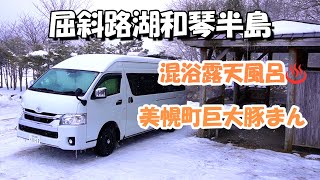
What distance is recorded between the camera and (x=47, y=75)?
7312 mm

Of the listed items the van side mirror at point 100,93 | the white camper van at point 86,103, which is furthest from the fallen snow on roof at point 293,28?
the van side mirror at point 100,93

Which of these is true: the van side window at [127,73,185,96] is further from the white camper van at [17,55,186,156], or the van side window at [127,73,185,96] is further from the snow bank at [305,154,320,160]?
the snow bank at [305,154,320,160]

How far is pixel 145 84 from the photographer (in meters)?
8.66

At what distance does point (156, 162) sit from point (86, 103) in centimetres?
198

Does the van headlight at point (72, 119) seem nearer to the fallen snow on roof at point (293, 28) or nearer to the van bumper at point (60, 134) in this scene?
the van bumper at point (60, 134)

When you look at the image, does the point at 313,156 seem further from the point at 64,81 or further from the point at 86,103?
the point at 64,81

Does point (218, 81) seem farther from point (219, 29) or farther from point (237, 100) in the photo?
point (237, 100)

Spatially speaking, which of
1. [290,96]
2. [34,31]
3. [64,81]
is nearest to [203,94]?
[290,96]

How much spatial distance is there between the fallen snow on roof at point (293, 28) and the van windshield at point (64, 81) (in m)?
4.63

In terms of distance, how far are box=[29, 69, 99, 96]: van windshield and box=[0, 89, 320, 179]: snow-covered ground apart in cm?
147

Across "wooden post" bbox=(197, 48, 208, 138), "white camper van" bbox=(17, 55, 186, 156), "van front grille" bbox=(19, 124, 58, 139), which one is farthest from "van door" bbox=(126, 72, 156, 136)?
"van front grille" bbox=(19, 124, 58, 139)

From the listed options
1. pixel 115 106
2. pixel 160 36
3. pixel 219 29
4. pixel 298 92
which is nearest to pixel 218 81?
pixel 219 29

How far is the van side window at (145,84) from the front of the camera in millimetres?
8070

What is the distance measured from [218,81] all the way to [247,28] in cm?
154
